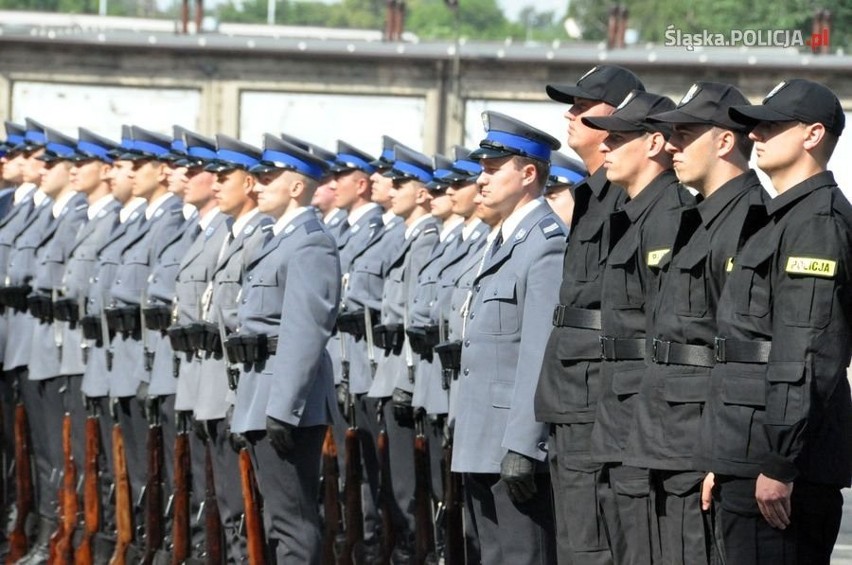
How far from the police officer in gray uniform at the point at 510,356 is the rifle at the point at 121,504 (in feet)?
7.93

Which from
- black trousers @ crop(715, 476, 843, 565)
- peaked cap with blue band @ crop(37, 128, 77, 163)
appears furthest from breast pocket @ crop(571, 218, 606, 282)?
peaked cap with blue band @ crop(37, 128, 77, 163)

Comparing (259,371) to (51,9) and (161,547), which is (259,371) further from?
(51,9)

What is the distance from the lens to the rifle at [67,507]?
375 inches

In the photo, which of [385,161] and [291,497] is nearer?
[291,497]

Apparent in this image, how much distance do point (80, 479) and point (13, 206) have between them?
2238 millimetres

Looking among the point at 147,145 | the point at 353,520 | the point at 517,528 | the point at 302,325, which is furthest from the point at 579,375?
the point at 147,145

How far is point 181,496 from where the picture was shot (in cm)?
884

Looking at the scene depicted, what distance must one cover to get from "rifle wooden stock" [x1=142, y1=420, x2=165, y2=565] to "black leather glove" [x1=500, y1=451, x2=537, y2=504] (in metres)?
2.78

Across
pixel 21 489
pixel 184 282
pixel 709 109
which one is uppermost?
pixel 709 109

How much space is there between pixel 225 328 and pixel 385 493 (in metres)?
1.88

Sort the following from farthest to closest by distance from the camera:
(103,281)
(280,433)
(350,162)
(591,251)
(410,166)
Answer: (350,162) < (410,166) < (103,281) < (280,433) < (591,251)

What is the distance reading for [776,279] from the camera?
5453 mm

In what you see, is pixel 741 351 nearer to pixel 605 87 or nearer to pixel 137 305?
pixel 605 87

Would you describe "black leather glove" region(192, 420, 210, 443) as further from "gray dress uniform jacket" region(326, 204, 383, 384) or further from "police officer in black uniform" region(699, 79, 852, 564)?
"police officer in black uniform" region(699, 79, 852, 564)
